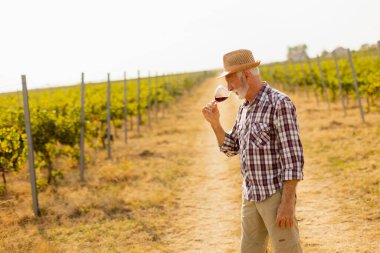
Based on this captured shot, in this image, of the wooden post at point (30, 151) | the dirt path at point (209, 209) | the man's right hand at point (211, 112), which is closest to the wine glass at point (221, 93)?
the man's right hand at point (211, 112)

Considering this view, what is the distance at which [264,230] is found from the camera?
277 centimetres

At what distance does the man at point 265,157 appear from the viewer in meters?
2.44

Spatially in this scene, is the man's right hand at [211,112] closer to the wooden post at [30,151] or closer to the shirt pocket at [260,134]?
the shirt pocket at [260,134]

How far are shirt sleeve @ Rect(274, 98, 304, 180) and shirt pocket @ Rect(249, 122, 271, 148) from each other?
0.07 metres

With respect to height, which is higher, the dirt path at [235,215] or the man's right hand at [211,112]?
the man's right hand at [211,112]

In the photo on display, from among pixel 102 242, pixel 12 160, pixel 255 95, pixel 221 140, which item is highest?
pixel 255 95

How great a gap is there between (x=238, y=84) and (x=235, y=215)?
3.77m

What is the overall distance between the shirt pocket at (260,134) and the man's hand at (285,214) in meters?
0.36

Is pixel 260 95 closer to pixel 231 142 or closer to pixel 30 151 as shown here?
pixel 231 142

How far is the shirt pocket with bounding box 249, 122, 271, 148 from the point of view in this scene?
251 cm

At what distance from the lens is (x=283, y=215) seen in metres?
2.47

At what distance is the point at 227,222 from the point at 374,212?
6.27 ft

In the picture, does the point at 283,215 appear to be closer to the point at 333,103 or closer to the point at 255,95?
the point at 255,95

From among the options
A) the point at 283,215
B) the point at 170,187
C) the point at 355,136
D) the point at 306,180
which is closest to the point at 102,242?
the point at 170,187
